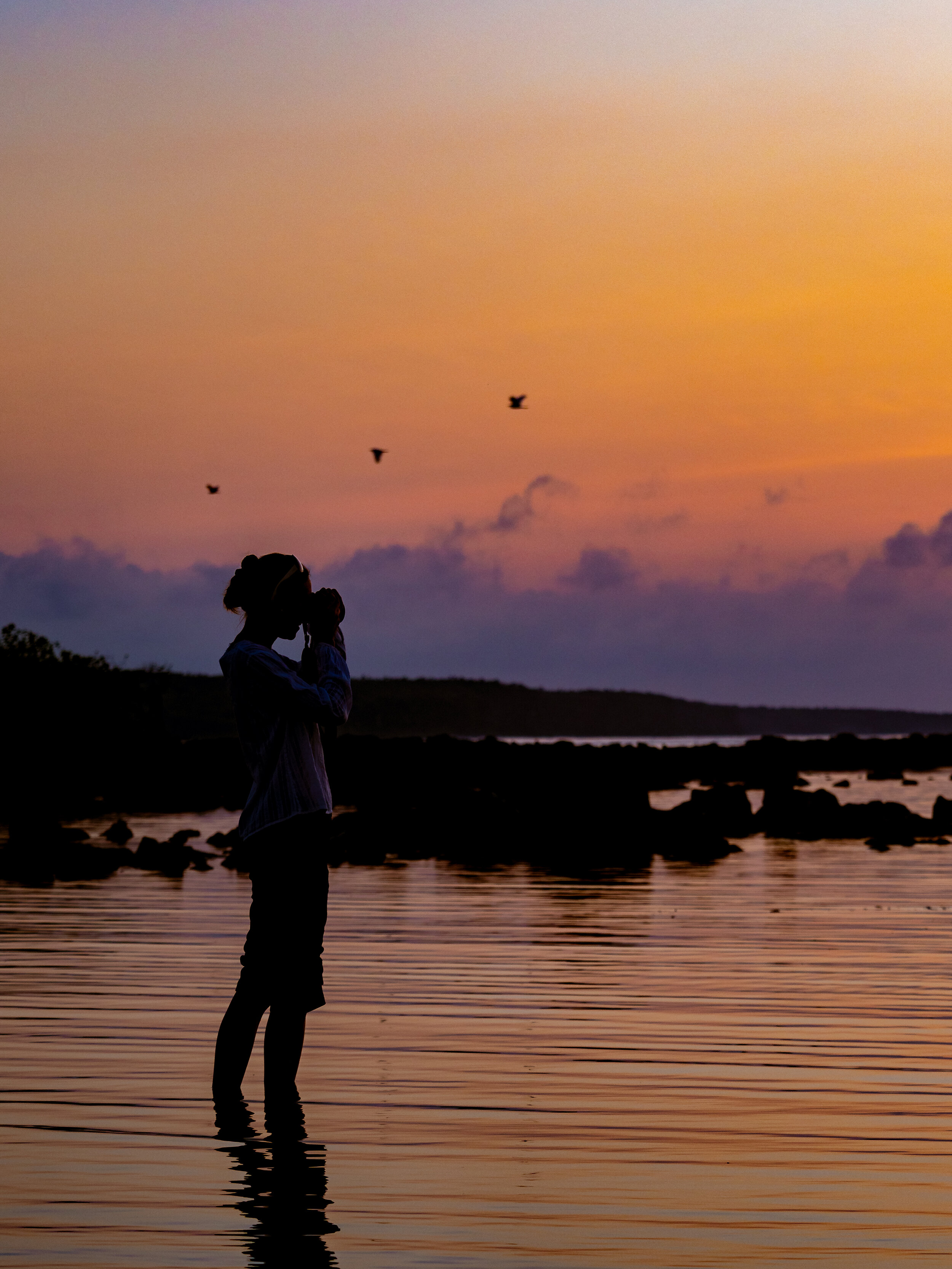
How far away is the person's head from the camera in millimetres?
7238

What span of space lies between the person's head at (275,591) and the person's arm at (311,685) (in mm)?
156

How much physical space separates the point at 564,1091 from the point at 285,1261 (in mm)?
2926

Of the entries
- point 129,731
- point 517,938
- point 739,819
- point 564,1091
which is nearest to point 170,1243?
point 564,1091

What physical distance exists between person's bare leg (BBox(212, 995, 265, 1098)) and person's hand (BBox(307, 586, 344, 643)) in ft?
4.88

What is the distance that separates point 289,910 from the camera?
700 centimetres

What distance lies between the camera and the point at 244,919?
53.3 feet

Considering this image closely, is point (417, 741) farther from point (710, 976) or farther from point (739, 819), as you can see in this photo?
point (710, 976)

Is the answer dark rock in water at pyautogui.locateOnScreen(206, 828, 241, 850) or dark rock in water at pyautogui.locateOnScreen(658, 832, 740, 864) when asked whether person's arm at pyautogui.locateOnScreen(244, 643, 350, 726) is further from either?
dark rock in water at pyautogui.locateOnScreen(206, 828, 241, 850)

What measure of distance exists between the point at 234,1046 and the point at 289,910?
2.06 ft

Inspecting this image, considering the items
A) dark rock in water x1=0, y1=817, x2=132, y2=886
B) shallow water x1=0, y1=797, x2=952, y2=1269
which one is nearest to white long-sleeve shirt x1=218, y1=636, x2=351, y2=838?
shallow water x1=0, y1=797, x2=952, y2=1269

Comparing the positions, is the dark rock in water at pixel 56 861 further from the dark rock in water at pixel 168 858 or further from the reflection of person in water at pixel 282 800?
the reflection of person in water at pixel 282 800

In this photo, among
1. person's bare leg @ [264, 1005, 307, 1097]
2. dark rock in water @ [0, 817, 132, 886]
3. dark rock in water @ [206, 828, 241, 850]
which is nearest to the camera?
person's bare leg @ [264, 1005, 307, 1097]

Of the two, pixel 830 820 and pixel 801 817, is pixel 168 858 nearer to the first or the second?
pixel 801 817

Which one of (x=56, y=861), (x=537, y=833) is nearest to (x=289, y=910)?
(x=56, y=861)
